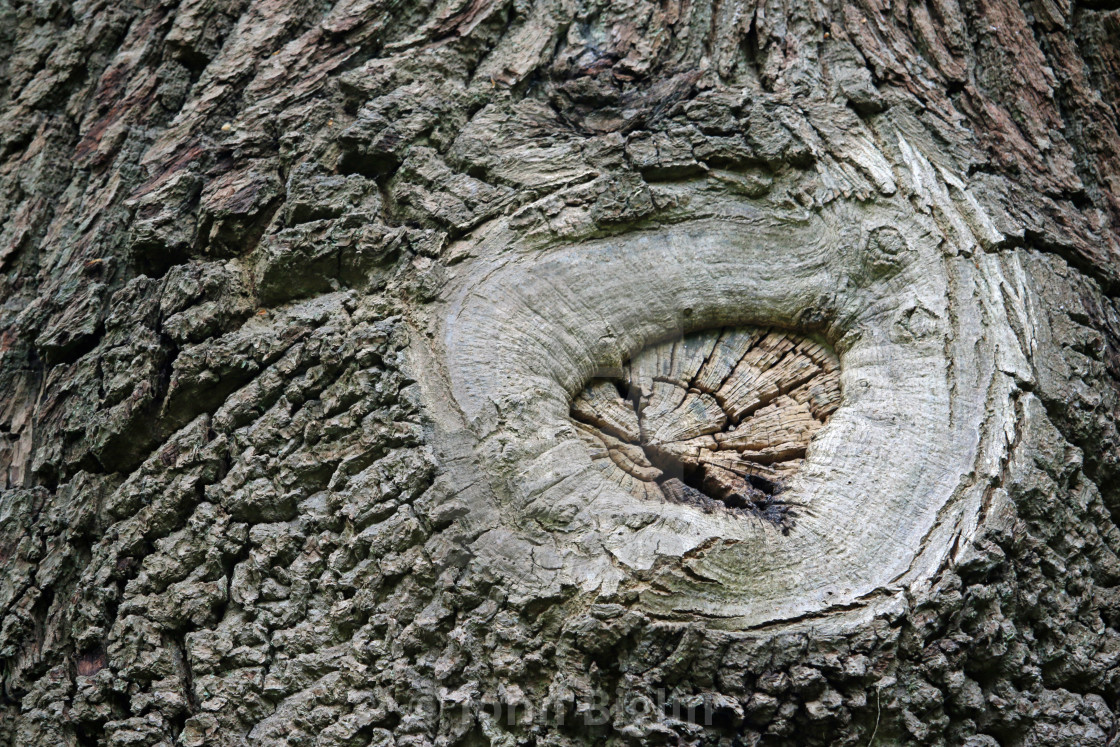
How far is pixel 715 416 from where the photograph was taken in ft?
6.16

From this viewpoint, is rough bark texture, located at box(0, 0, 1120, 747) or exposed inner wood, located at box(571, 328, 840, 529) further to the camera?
exposed inner wood, located at box(571, 328, 840, 529)

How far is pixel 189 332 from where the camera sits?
1902 mm

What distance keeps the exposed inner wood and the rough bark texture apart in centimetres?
5

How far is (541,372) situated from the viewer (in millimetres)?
1822

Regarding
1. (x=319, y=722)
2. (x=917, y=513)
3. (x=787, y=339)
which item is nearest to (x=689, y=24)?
(x=787, y=339)

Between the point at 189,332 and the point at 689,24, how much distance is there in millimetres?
1480

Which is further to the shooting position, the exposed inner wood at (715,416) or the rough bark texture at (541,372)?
the exposed inner wood at (715,416)

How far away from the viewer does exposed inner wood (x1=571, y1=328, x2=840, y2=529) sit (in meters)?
1.78

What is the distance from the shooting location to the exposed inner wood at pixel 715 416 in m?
1.78

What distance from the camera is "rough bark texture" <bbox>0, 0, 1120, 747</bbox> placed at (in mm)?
1587

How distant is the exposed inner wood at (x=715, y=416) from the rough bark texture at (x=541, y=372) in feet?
0.16

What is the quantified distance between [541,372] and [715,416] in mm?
407

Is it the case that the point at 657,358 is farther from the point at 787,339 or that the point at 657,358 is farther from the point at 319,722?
the point at 319,722

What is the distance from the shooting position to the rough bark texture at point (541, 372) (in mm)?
1587
